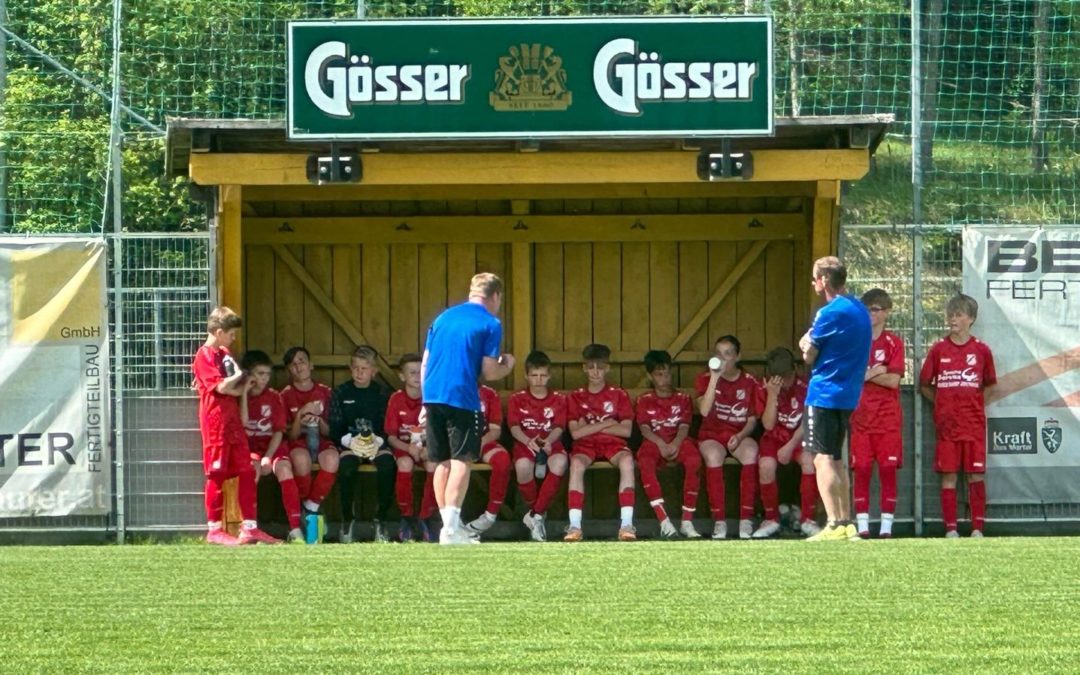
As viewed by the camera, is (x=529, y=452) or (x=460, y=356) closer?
(x=460, y=356)

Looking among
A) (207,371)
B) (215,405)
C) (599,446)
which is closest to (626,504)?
(599,446)

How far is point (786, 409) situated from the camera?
12945 mm

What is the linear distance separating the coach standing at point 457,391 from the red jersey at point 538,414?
2.14 meters

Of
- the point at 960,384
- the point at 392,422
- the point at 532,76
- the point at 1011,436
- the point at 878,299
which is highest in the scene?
the point at 532,76

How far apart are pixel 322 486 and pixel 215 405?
1.03 metres

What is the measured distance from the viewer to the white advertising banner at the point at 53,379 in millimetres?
12727

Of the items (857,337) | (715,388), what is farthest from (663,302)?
(857,337)

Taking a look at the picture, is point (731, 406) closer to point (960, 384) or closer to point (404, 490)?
point (960, 384)

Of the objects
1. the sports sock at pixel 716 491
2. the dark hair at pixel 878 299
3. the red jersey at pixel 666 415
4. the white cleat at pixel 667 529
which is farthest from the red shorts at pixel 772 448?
the dark hair at pixel 878 299

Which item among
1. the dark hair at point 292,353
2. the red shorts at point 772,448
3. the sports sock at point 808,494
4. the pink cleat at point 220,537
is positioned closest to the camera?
the pink cleat at point 220,537

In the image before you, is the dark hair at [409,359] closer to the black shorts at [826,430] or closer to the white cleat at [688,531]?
the white cleat at [688,531]

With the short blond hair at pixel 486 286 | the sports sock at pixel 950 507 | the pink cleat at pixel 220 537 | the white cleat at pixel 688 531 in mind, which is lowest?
the white cleat at pixel 688 531

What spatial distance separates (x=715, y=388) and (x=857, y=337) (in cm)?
224

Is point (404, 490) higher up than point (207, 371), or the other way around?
point (207, 371)
